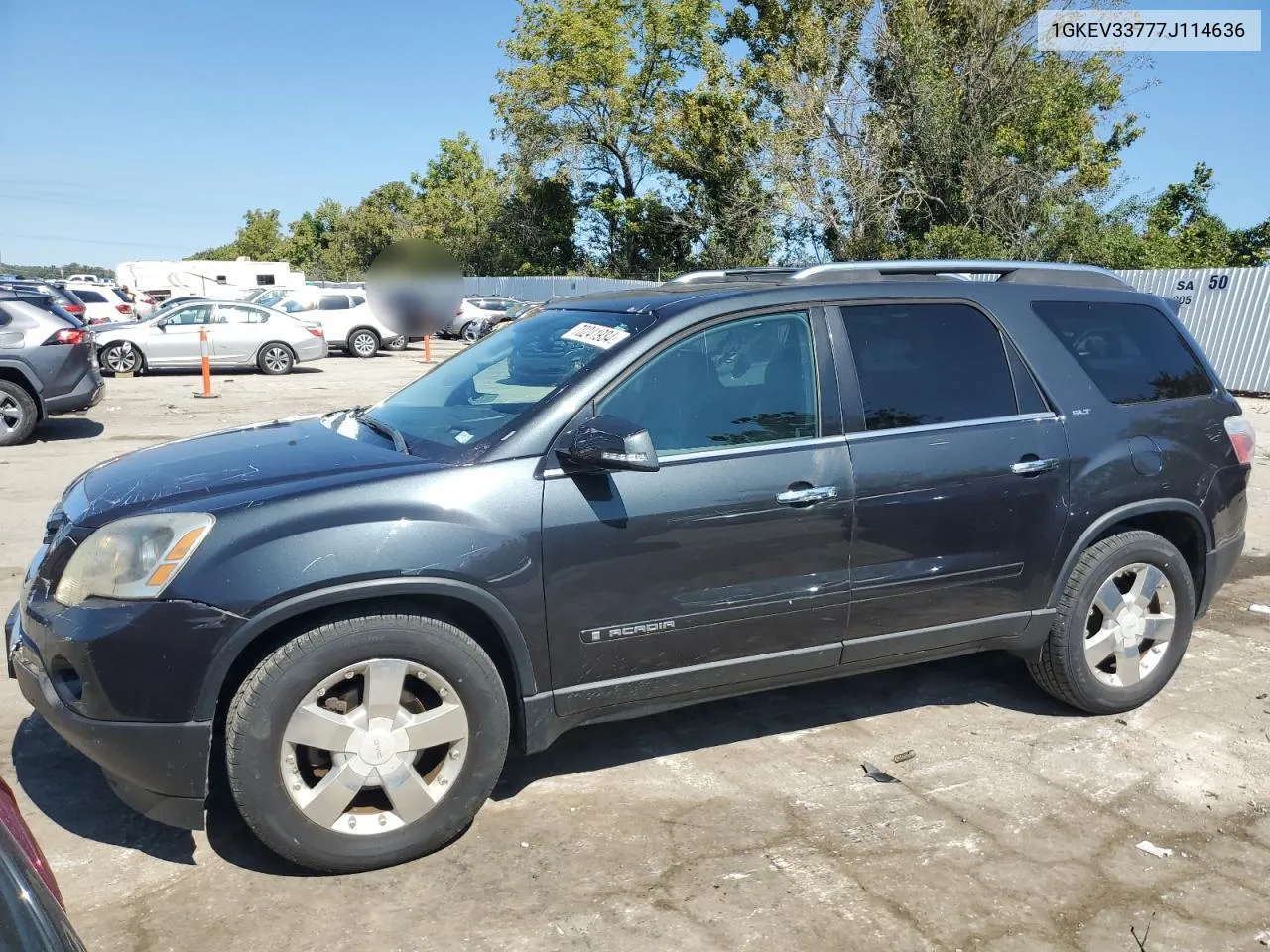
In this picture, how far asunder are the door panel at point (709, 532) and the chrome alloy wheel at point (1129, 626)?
135 centimetres

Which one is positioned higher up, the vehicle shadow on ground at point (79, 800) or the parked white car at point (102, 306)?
the parked white car at point (102, 306)

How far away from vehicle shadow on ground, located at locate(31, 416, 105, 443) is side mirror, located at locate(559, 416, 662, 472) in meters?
10.4

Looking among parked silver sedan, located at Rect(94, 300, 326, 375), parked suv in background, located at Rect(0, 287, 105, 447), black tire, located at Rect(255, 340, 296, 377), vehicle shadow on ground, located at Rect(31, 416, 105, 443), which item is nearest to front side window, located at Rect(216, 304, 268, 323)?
parked silver sedan, located at Rect(94, 300, 326, 375)

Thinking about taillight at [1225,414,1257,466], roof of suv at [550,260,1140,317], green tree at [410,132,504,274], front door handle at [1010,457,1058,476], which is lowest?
front door handle at [1010,457,1058,476]

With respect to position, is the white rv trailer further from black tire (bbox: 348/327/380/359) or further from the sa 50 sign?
the sa 50 sign

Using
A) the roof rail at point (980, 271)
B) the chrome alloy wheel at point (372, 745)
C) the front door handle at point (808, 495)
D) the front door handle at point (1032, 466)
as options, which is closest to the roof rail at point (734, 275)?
the roof rail at point (980, 271)

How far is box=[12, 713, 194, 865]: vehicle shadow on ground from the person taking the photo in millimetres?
3395

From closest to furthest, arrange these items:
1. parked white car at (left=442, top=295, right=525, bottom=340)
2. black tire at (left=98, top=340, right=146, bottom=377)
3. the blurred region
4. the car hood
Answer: the car hood < the blurred region < black tire at (left=98, top=340, right=146, bottom=377) < parked white car at (left=442, top=295, right=525, bottom=340)

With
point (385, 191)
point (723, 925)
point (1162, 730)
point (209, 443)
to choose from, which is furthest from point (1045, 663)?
point (385, 191)

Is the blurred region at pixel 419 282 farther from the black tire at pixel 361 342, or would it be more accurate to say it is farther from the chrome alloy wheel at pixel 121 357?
the black tire at pixel 361 342

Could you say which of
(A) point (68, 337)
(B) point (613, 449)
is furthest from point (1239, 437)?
(A) point (68, 337)

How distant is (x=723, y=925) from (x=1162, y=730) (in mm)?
2460

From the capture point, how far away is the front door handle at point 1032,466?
408cm

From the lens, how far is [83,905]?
3027mm
